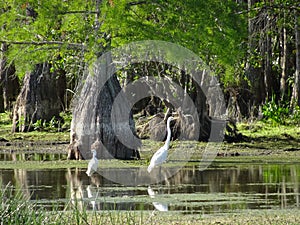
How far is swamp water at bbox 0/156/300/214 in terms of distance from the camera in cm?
1304

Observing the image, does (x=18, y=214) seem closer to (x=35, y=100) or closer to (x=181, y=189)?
(x=181, y=189)

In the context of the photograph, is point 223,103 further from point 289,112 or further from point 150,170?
point 150,170

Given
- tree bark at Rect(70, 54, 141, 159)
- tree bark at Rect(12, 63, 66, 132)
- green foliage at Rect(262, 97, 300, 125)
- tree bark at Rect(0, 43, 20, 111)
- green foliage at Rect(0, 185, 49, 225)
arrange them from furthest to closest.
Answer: tree bark at Rect(0, 43, 20, 111), tree bark at Rect(12, 63, 66, 132), green foliage at Rect(262, 97, 300, 125), tree bark at Rect(70, 54, 141, 159), green foliage at Rect(0, 185, 49, 225)

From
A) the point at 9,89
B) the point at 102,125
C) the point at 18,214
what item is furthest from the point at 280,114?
the point at 18,214

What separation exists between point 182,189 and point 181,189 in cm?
2

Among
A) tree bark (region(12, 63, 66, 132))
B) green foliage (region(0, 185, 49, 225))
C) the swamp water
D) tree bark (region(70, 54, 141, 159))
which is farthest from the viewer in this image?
tree bark (region(12, 63, 66, 132))

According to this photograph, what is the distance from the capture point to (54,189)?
602 inches

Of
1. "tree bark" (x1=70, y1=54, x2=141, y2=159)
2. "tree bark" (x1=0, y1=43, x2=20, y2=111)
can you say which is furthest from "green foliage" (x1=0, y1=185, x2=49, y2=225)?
"tree bark" (x1=0, y1=43, x2=20, y2=111)

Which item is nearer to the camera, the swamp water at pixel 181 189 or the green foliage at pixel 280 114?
the swamp water at pixel 181 189

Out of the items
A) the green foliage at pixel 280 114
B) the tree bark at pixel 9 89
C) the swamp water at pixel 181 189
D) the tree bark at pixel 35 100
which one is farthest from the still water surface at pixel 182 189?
the tree bark at pixel 9 89

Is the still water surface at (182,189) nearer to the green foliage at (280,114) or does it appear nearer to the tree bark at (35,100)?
the green foliage at (280,114)

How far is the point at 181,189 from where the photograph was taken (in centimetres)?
1530

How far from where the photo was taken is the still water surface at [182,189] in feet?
42.8

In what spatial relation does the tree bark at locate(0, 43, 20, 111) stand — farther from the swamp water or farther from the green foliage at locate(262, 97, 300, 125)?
the swamp water
